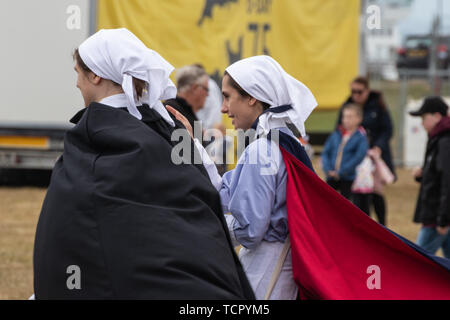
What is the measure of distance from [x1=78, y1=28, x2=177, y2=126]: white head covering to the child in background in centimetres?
602

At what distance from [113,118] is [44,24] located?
9.27 m

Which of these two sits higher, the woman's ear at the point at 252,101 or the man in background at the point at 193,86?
the woman's ear at the point at 252,101

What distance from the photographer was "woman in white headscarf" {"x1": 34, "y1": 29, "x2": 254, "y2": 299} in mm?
2664

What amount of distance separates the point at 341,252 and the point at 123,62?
1.27 m

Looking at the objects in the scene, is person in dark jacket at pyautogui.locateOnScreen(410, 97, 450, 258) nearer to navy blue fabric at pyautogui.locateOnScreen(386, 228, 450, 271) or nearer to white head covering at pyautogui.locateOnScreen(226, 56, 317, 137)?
navy blue fabric at pyautogui.locateOnScreen(386, 228, 450, 271)

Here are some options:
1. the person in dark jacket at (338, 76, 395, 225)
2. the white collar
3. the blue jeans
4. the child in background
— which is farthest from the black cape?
the person in dark jacket at (338, 76, 395, 225)

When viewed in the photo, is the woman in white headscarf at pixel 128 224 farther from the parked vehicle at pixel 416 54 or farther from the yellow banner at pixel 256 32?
the parked vehicle at pixel 416 54

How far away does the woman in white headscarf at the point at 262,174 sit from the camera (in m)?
3.38

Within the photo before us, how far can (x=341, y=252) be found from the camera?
3.46 m

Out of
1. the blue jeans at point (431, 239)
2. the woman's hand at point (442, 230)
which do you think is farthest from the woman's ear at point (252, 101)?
the blue jeans at point (431, 239)

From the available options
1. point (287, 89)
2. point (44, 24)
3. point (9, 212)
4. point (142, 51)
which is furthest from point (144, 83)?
point (44, 24)
